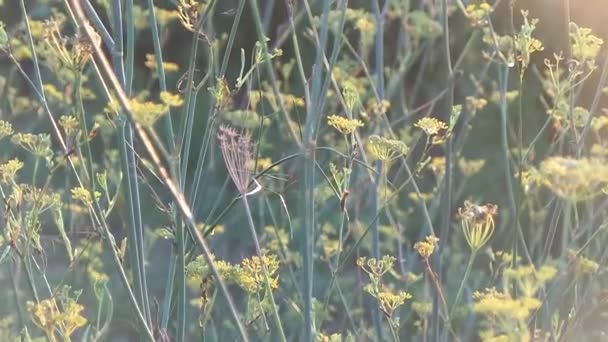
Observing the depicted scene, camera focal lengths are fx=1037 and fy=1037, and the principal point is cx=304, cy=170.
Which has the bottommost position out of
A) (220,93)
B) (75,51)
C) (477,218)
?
(477,218)

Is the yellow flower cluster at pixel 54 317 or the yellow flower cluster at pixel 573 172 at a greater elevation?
the yellow flower cluster at pixel 573 172

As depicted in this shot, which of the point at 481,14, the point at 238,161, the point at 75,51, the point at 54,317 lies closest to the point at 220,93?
the point at 238,161

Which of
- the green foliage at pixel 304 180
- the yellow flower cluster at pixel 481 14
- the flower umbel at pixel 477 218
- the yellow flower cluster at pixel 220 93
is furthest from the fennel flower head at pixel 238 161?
the yellow flower cluster at pixel 481 14

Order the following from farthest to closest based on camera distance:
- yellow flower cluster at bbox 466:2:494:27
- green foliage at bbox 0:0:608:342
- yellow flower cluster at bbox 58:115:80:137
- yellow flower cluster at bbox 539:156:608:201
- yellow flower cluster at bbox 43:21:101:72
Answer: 1. yellow flower cluster at bbox 466:2:494:27
2. yellow flower cluster at bbox 58:115:80:137
3. green foliage at bbox 0:0:608:342
4. yellow flower cluster at bbox 43:21:101:72
5. yellow flower cluster at bbox 539:156:608:201

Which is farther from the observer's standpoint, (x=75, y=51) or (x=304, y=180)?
(x=304, y=180)

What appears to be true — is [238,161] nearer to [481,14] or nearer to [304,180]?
[304,180]

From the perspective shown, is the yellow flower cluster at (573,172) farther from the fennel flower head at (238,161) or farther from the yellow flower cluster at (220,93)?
the yellow flower cluster at (220,93)

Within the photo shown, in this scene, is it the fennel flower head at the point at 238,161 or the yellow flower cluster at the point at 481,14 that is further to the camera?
the yellow flower cluster at the point at 481,14

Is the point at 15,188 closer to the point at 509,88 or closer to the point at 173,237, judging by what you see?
the point at 173,237

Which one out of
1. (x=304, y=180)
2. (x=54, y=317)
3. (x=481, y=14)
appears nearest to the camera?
(x=54, y=317)

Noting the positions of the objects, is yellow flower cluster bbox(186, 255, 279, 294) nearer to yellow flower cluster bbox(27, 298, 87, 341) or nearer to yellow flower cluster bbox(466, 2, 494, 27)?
yellow flower cluster bbox(27, 298, 87, 341)

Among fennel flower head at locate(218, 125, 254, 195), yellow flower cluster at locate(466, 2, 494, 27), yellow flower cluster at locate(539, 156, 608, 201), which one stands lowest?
fennel flower head at locate(218, 125, 254, 195)

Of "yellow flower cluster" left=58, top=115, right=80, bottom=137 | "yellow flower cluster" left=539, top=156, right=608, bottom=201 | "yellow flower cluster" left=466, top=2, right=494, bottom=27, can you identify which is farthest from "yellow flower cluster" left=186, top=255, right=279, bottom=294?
"yellow flower cluster" left=466, top=2, right=494, bottom=27
